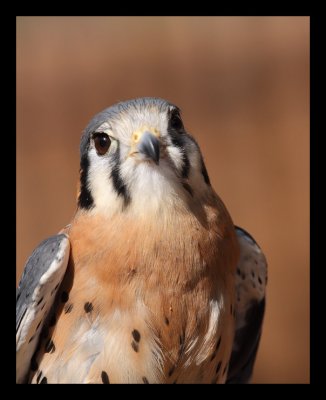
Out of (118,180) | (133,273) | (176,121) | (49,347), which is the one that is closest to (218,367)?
(133,273)

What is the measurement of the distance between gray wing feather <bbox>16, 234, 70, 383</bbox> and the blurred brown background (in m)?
2.39

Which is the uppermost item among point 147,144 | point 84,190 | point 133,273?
point 147,144

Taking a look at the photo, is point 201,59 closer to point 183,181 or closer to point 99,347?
point 183,181

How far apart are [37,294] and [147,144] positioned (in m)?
0.65

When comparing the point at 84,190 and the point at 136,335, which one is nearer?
the point at 136,335

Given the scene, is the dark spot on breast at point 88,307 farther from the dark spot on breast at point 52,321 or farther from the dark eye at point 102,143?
the dark eye at point 102,143

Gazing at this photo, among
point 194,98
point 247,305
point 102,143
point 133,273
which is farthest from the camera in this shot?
point 194,98

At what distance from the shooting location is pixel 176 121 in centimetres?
245

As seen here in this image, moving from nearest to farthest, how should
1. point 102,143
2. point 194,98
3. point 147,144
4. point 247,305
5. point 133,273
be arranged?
point 147,144 < point 133,273 < point 102,143 < point 247,305 < point 194,98

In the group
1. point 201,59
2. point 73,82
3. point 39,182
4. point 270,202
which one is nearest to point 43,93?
point 73,82

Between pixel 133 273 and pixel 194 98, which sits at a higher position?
pixel 194 98

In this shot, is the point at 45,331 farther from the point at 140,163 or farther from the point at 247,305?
the point at 247,305

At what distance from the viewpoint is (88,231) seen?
2.41m

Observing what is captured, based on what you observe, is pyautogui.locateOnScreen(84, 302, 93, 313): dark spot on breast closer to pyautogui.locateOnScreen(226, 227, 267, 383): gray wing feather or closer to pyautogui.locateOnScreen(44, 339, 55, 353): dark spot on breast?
pyautogui.locateOnScreen(44, 339, 55, 353): dark spot on breast
